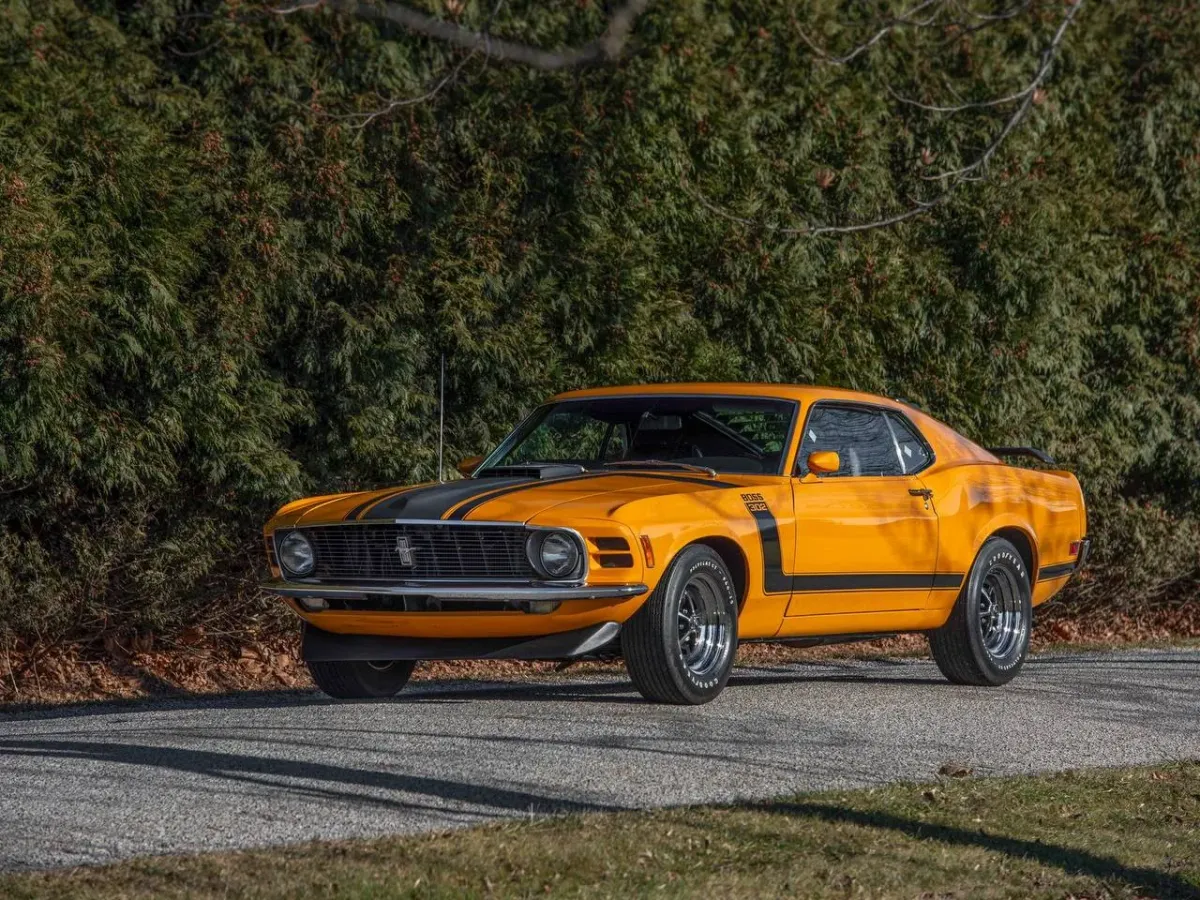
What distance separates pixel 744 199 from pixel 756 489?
537 cm

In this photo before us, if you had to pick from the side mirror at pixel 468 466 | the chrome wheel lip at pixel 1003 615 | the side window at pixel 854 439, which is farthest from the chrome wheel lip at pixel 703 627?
the chrome wheel lip at pixel 1003 615

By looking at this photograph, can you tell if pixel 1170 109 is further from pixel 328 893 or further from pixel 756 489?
pixel 328 893

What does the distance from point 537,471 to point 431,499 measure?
85cm

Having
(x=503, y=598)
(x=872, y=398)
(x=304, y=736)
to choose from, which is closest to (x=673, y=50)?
(x=872, y=398)

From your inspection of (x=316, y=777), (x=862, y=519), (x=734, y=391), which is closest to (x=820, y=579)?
(x=862, y=519)

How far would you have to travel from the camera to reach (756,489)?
9227 mm

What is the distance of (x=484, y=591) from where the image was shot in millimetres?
8414

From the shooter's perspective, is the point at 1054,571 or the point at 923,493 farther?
the point at 1054,571

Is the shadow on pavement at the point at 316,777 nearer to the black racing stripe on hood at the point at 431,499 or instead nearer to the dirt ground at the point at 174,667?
the black racing stripe on hood at the point at 431,499

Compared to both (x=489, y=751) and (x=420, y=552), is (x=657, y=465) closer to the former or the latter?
(x=420, y=552)

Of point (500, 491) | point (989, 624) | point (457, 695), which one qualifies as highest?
point (500, 491)

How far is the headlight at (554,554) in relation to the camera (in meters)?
8.36

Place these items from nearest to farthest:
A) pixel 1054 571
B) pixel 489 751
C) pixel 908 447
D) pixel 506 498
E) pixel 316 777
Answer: pixel 316 777, pixel 489 751, pixel 506 498, pixel 908 447, pixel 1054 571

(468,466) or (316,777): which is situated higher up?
(468,466)
